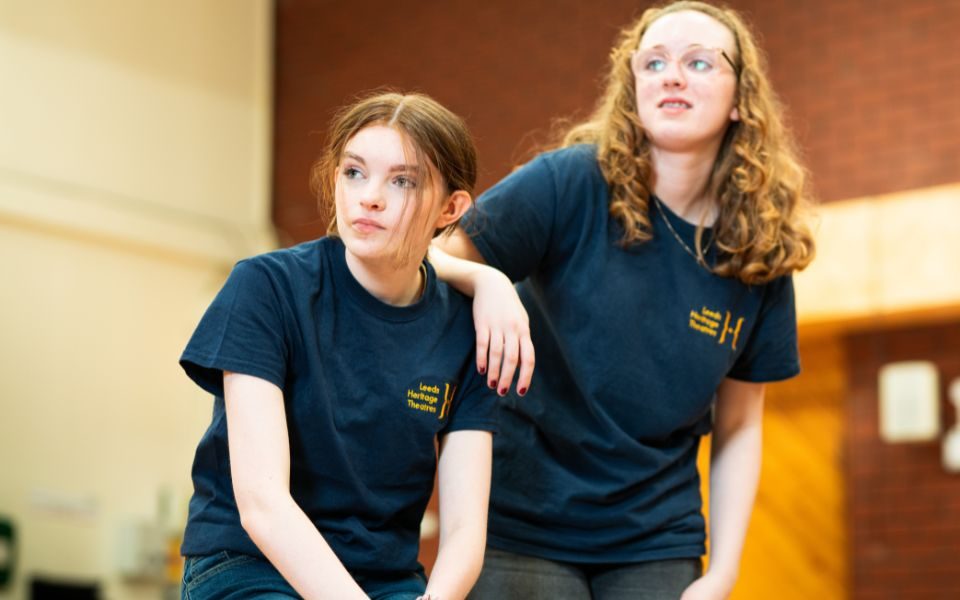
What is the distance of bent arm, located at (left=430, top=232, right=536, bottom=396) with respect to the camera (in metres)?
1.95

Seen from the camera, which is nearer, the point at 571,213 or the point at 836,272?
the point at 571,213

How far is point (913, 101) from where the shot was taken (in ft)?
16.9

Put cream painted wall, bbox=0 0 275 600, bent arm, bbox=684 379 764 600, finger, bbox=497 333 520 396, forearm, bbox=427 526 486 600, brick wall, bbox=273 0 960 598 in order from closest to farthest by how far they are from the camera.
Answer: forearm, bbox=427 526 486 600, finger, bbox=497 333 520 396, bent arm, bbox=684 379 764 600, brick wall, bbox=273 0 960 598, cream painted wall, bbox=0 0 275 600

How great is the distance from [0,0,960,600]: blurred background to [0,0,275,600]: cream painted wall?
0.04ft

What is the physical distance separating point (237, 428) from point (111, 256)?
503cm

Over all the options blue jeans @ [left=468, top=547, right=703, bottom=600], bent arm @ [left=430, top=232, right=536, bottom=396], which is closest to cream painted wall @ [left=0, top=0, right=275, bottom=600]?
blue jeans @ [left=468, top=547, right=703, bottom=600]

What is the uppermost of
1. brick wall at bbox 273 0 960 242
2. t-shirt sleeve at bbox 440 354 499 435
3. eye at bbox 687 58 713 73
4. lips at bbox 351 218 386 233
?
brick wall at bbox 273 0 960 242

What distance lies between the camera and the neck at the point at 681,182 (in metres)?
2.39

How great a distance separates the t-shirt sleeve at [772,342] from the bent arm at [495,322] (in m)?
0.56

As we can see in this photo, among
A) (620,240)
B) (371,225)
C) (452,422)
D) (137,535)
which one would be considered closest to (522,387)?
(452,422)

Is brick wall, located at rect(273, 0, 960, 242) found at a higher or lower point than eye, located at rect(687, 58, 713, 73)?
higher

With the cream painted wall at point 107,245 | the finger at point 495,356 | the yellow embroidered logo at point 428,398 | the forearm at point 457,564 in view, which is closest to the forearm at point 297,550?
the forearm at point 457,564

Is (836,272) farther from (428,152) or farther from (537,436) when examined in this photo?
(428,152)

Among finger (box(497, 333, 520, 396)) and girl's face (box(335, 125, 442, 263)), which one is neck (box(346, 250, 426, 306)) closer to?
girl's face (box(335, 125, 442, 263))
